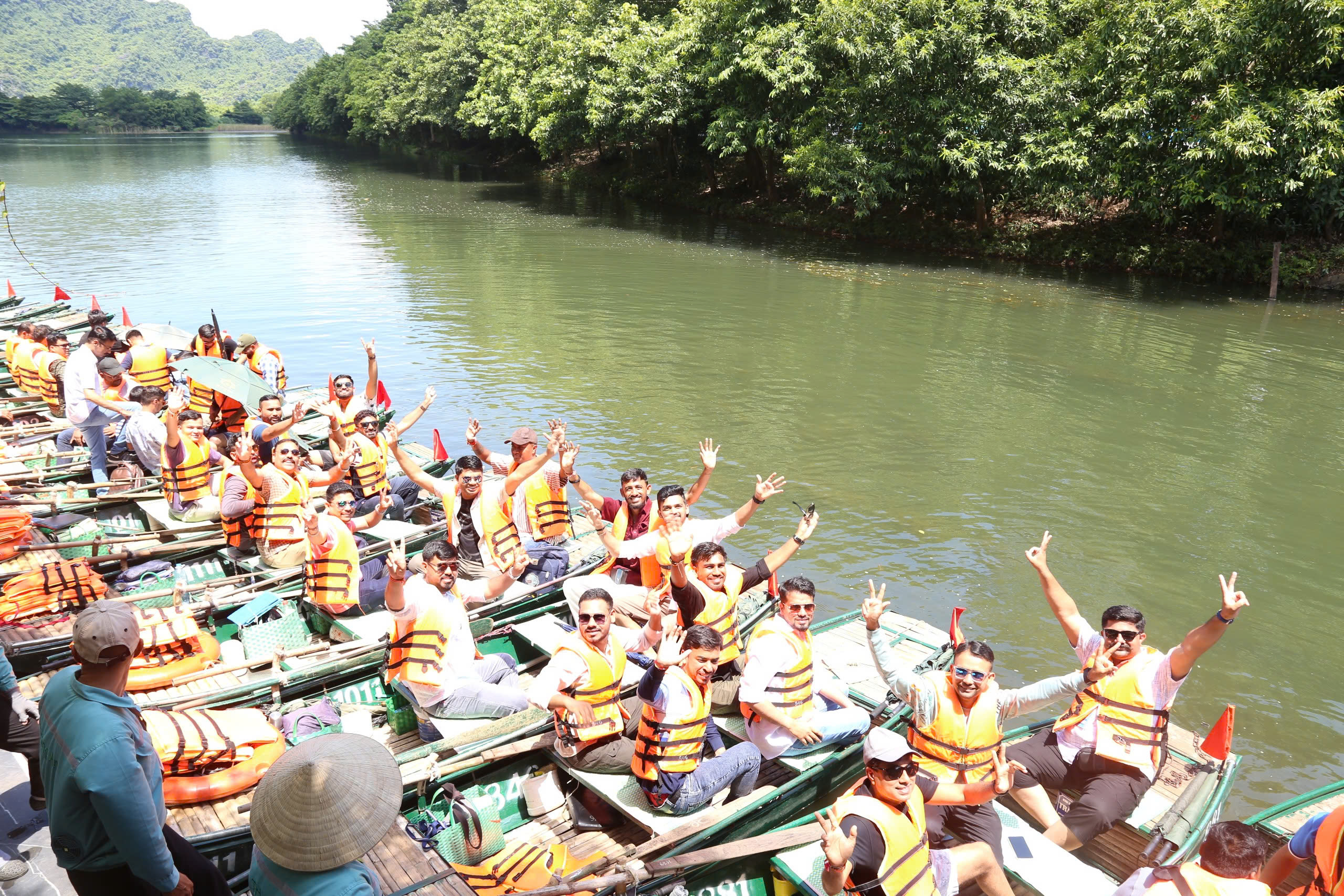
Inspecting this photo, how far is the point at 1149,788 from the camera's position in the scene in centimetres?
605

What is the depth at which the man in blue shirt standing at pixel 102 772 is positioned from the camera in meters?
3.38

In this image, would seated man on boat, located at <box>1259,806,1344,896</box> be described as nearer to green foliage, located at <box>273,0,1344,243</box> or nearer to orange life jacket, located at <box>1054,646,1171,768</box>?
orange life jacket, located at <box>1054,646,1171,768</box>

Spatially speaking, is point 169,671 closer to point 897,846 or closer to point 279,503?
point 279,503

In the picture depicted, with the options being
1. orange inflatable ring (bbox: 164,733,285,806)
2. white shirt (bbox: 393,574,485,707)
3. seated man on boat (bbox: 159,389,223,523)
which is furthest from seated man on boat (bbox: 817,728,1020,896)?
seated man on boat (bbox: 159,389,223,523)

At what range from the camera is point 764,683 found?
19.2ft

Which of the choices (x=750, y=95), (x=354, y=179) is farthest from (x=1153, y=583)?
(x=354, y=179)

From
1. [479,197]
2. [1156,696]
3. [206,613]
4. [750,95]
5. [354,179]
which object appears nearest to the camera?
[1156,696]

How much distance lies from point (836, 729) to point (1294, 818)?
2.95 metres

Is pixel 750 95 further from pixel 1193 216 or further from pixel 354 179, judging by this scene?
pixel 354 179

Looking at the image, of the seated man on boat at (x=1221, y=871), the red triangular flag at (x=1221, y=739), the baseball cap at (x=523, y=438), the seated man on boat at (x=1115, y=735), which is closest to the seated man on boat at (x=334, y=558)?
the baseball cap at (x=523, y=438)

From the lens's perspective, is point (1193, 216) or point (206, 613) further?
point (1193, 216)

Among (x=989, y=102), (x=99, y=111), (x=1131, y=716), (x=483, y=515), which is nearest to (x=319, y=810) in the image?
(x=1131, y=716)

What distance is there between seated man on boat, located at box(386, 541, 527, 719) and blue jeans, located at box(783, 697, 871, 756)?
1910 millimetres

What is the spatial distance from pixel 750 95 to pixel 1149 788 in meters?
26.3
